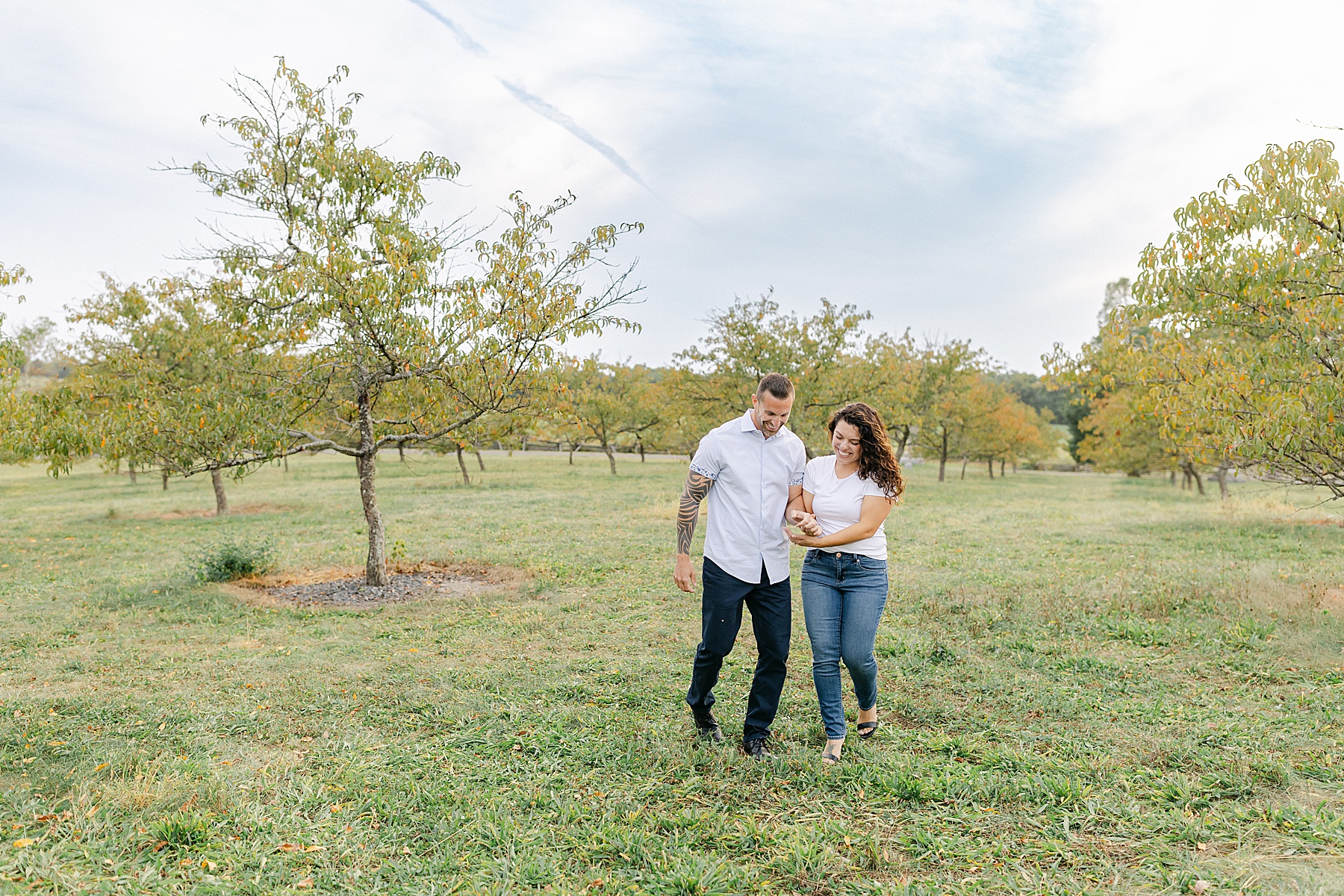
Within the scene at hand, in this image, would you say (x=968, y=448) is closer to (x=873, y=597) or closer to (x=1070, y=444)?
(x=1070, y=444)

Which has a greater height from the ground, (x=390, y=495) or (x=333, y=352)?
(x=333, y=352)

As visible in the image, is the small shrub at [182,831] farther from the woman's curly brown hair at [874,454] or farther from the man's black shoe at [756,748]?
the woman's curly brown hair at [874,454]

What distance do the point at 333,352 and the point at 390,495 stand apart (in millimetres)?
16334

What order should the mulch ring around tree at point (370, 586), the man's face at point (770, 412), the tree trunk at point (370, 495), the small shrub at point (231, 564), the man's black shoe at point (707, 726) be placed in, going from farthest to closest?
the small shrub at point (231, 564), the tree trunk at point (370, 495), the mulch ring around tree at point (370, 586), the man's black shoe at point (707, 726), the man's face at point (770, 412)

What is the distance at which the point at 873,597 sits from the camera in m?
4.58

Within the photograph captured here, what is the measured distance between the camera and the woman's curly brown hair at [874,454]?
15.0 feet

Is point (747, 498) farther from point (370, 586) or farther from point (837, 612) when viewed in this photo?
point (370, 586)

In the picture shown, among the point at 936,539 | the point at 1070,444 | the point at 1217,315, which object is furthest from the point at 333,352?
the point at 1070,444

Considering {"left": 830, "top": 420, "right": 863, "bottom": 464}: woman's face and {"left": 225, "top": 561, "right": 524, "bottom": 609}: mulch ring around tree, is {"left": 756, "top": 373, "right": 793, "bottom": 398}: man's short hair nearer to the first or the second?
{"left": 830, "top": 420, "right": 863, "bottom": 464}: woman's face

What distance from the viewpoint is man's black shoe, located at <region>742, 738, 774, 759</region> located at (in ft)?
15.0

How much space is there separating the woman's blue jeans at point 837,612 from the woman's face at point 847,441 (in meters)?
0.57

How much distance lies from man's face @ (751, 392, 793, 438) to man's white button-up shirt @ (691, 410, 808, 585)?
5cm

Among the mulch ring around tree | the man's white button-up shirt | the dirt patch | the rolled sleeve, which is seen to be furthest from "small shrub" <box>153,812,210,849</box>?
the dirt patch

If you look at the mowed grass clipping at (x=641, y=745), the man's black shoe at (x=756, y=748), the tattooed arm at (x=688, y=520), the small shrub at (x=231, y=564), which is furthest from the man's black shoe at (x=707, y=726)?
the small shrub at (x=231, y=564)
